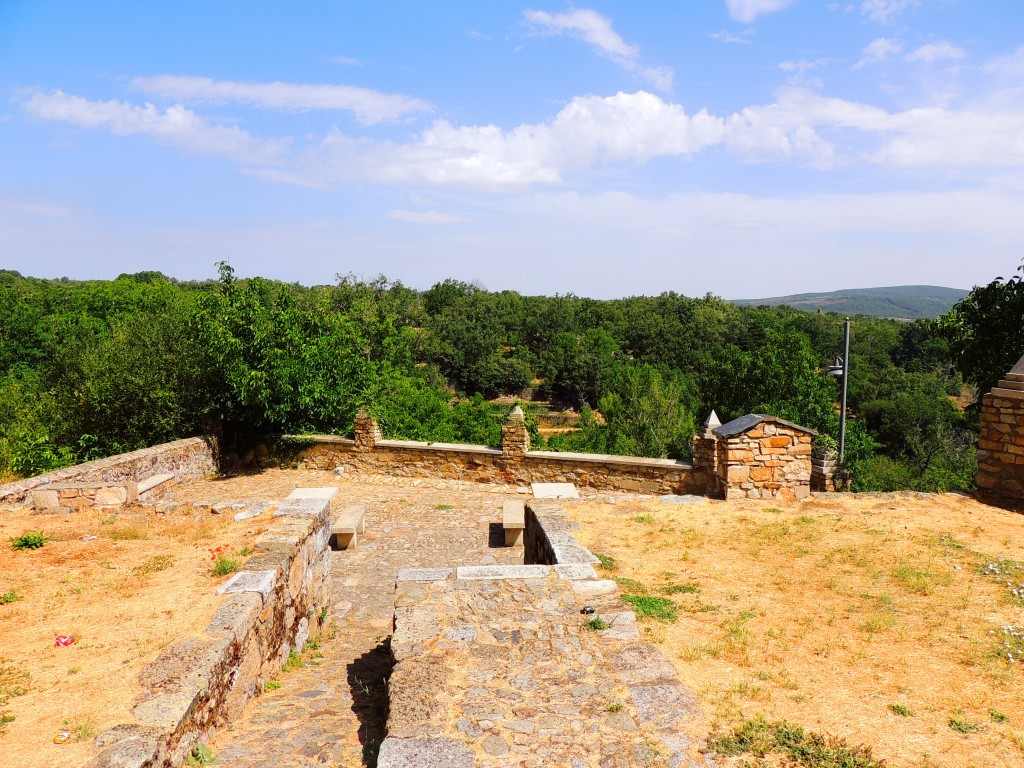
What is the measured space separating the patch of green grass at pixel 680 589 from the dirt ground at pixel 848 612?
0.7 inches

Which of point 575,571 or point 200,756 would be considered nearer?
point 200,756

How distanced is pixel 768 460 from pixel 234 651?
697cm

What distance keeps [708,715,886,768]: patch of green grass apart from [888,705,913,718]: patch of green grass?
496 mm

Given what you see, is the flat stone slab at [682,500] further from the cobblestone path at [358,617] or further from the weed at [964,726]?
the weed at [964,726]

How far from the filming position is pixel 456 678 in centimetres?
394

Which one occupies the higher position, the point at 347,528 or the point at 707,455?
the point at 707,455

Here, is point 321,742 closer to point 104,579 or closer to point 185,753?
point 185,753

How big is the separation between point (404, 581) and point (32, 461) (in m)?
11.5

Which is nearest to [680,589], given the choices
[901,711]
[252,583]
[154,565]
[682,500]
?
[901,711]

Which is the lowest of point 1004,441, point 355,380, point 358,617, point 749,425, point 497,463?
point 358,617

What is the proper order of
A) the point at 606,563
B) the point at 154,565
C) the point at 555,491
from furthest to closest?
the point at 555,491, the point at 606,563, the point at 154,565

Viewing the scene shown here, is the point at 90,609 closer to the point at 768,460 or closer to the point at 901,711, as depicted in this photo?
the point at 901,711

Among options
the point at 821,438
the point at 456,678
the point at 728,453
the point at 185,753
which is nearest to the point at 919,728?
the point at 456,678

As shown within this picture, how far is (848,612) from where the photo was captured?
5.08 meters
